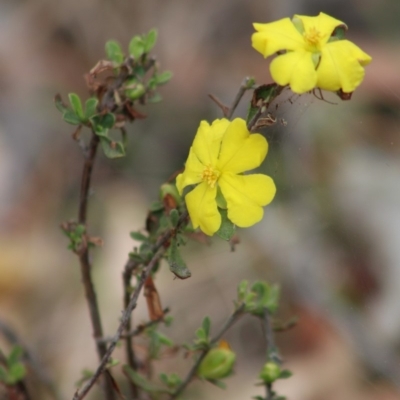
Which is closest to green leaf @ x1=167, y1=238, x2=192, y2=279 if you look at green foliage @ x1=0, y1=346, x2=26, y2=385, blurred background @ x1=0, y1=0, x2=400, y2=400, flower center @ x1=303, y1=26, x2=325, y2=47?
flower center @ x1=303, y1=26, x2=325, y2=47

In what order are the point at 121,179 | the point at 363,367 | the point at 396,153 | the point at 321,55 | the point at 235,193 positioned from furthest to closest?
1. the point at 121,179
2. the point at 396,153
3. the point at 363,367
4. the point at 235,193
5. the point at 321,55

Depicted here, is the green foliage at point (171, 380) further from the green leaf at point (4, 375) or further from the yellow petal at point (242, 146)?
the yellow petal at point (242, 146)

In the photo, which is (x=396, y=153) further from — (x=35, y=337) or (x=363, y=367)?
(x=35, y=337)

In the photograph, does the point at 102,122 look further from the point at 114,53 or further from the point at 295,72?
the point at 295,72

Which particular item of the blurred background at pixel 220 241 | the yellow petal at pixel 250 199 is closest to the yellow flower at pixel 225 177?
the yellow petal at pixel 250 199

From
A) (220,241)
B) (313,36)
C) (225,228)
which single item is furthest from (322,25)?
(220,241)

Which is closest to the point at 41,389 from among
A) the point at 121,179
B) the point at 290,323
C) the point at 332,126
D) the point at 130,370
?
the point at 130,370

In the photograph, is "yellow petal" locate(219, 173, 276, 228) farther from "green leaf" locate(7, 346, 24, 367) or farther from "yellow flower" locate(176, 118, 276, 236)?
"green leaf" locate(7, 346, 24, 367)
